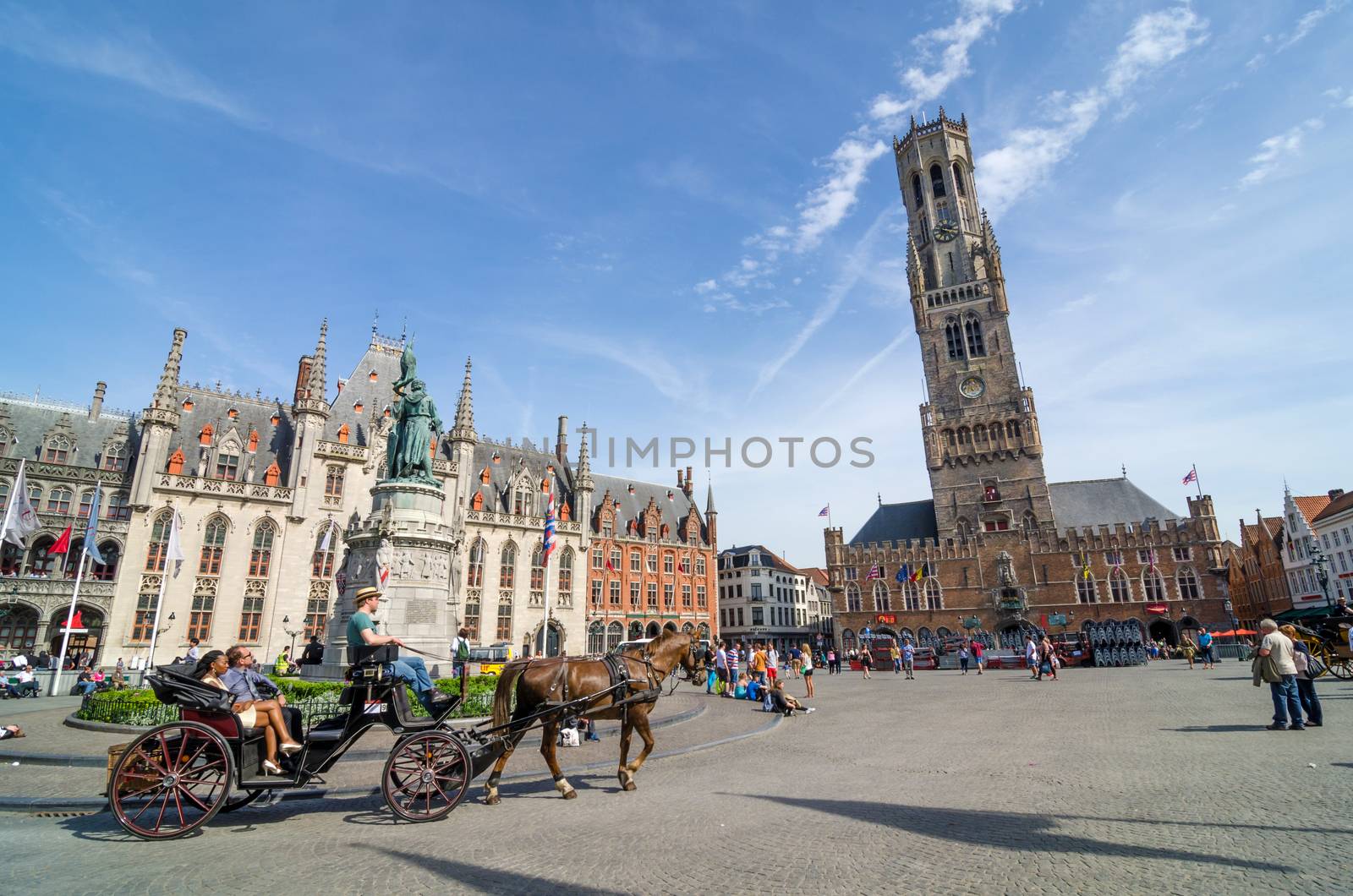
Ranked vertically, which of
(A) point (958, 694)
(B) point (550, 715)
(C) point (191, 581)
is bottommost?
(A) point (958, 694)

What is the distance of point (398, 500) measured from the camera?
16938 millimetres

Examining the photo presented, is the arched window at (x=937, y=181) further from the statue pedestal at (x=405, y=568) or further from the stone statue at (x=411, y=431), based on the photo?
the statue pedestal at (x=405, y=568)

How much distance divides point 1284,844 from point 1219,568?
5722 centimetres

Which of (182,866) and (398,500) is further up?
(398,500)

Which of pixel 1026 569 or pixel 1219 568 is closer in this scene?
pixel 1219 568

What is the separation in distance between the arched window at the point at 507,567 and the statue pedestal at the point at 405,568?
26.2m

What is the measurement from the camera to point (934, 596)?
55.6 m

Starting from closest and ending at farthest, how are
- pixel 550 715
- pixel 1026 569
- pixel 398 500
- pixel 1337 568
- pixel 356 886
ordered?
pixel 356 886, pixel 550 715, pixel 398 500, pixel 1337 568, pixel 1026 569

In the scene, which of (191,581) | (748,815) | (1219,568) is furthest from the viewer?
(1219,568)

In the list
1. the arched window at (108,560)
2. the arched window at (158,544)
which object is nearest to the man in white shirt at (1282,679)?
the arched window at (158,544)

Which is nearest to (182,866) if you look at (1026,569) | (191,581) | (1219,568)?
(191,581)

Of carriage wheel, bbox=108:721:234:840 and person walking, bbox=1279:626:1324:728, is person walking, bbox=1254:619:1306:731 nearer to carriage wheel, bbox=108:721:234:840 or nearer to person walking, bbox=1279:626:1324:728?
person walking, bbox=1279:626:1324:728

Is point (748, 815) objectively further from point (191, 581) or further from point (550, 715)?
point (191, 581)

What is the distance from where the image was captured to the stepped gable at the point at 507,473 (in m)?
45.7
